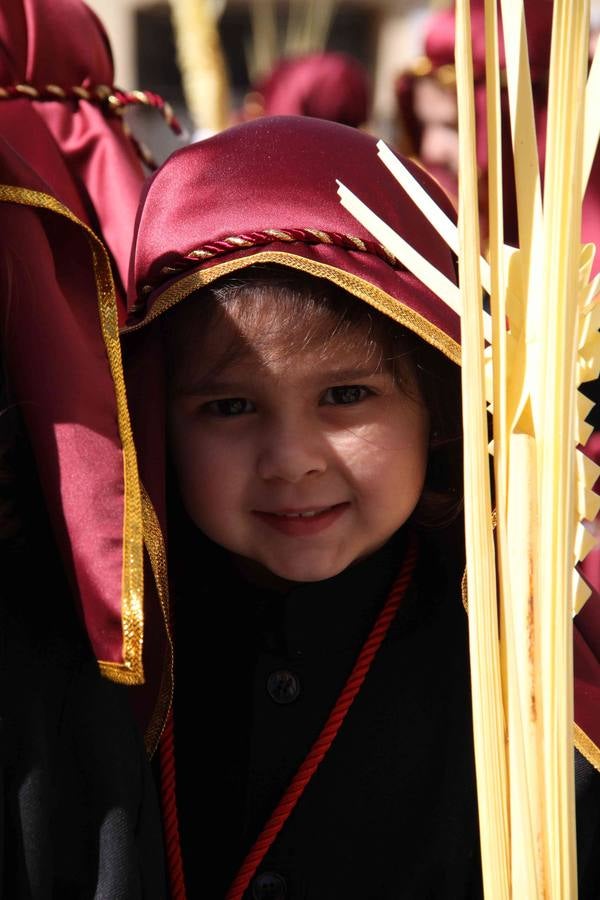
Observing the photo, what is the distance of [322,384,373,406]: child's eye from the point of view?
1307 mm

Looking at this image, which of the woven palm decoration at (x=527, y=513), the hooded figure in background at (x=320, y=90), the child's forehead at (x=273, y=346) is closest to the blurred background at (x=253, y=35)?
the hooded figure in background at (x=320, y=90)

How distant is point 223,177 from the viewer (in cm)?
136

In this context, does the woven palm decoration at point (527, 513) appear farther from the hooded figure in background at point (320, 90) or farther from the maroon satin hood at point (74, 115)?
the hooded figure in background at point (320, 90)

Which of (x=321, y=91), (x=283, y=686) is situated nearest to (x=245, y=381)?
(x=283, y=686)

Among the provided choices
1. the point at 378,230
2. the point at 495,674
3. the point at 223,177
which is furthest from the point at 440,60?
the point at 495,674

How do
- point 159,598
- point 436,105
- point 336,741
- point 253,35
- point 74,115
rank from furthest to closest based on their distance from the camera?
point 253,35 < point 436,105 < point 74,115 < point 336,741 < point 159,598

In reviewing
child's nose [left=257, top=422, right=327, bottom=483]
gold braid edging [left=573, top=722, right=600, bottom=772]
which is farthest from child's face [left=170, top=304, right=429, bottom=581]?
gold braid edging [left=573, top=722, right=600, bottom=772]

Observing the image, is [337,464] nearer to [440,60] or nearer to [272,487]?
[272,487]

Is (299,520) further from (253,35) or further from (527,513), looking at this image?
(253,35)

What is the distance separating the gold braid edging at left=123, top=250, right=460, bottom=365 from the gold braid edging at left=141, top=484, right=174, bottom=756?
0.65ft

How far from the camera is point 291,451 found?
125 cm

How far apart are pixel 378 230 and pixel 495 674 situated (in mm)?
381

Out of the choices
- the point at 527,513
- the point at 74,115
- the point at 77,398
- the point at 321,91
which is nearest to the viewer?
the point at 527,513

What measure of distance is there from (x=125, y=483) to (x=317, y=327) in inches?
11.3
